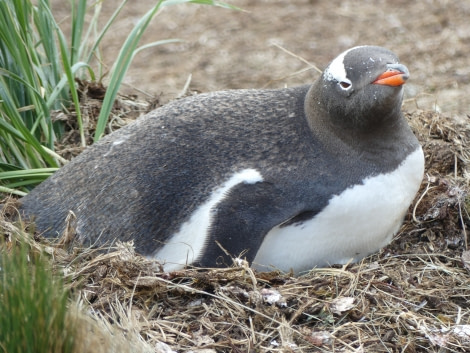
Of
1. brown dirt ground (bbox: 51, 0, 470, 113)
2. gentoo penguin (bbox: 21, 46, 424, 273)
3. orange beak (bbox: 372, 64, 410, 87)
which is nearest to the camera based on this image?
orange beak (bbox: 372, 64, 410, 87)

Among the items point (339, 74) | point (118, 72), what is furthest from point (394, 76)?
point (118, 72)

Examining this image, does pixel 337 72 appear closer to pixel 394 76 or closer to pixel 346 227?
pixel 394 76

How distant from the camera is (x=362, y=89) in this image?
12.5 feet

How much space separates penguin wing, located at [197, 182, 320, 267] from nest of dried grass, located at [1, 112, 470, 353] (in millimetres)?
119

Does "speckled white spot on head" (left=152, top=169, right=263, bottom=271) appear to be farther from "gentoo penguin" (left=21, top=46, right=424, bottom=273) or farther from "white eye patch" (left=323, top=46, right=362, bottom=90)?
"white eye patch" (left=323, top=46, right=362, bottom=90)

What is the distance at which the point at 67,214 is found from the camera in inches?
163

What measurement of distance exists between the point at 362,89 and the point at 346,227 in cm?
65

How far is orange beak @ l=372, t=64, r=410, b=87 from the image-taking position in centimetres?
369

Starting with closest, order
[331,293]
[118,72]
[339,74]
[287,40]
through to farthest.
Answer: [331,293], [339,74], [118,72], [287,40]

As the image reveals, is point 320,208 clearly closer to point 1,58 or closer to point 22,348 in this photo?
point 22,348

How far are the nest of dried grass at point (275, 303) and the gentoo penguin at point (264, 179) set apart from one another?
0.15m

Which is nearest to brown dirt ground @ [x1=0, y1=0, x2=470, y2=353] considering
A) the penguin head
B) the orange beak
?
the penguin head

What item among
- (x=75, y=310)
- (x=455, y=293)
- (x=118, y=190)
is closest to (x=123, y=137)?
(x=118, y=190)

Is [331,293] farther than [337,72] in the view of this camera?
No
